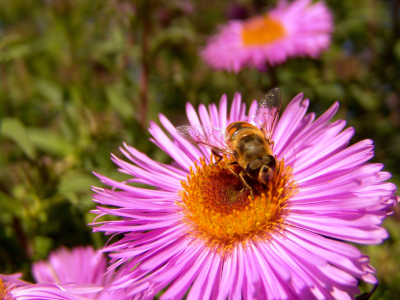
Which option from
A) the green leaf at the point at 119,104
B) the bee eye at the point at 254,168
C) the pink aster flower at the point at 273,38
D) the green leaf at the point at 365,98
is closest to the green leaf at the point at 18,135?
the green leaf at the point at 119,104

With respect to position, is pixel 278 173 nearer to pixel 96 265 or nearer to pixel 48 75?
pixel 96 265

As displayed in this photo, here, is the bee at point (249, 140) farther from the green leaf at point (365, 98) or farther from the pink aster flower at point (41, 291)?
the green leaf at point (365, 98)

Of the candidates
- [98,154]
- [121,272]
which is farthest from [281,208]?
[98,154]

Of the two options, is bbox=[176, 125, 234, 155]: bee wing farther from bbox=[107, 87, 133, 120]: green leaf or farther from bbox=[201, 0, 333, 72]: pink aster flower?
bbox=[201, 0, 333, 72]: pink aster flower

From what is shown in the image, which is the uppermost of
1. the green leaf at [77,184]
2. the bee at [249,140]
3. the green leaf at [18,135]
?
the green leaf at [18,135]

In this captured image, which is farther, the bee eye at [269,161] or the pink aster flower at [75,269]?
the pink aster flower at [75,269]

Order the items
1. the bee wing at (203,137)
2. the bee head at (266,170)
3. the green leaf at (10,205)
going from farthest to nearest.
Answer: the green leaf at (10,205), the bee wing at (203,137), the bee head at (266,170)
